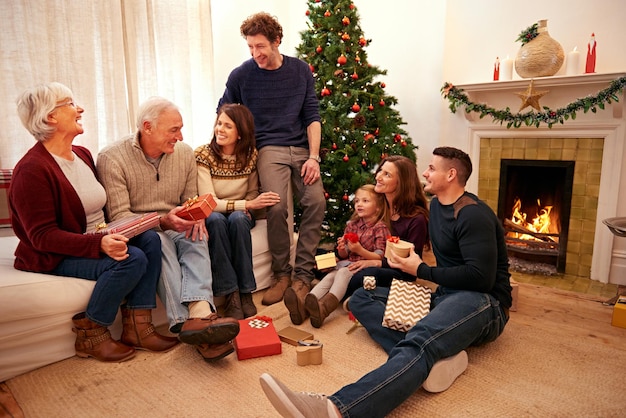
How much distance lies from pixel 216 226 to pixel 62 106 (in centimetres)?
92

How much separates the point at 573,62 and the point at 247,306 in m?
2.82

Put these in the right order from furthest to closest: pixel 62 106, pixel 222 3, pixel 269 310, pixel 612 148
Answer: pixel 222 3, pixel 612 148, pixel 269 310, pixel 62 106

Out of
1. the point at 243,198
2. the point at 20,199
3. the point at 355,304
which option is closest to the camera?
the point at 20,199

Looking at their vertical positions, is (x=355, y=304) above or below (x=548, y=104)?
below

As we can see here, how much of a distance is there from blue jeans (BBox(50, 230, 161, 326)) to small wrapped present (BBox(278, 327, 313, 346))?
652mm

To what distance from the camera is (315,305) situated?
232cm

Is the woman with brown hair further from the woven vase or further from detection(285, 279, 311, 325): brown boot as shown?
the woven vase

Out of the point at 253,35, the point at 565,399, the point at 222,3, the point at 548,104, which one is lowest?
the point at 565,399

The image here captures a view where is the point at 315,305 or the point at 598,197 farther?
the point at 598,197

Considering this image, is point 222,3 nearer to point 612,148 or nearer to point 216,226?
point 216,226

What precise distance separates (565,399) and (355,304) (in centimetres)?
97

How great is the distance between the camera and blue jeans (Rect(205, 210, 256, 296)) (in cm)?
241

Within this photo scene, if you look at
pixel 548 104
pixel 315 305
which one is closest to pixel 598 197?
pixel 548 104

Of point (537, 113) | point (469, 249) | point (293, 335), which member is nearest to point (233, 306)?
point (293, 335)
